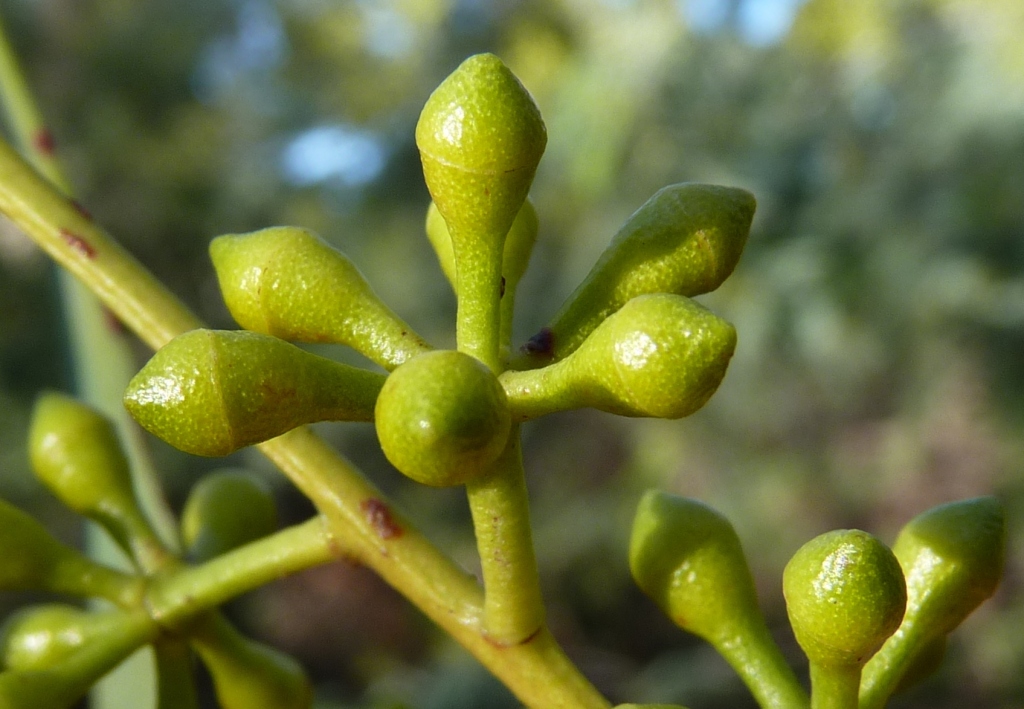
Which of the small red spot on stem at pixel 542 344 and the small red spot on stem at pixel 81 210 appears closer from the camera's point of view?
the small red spot on stem at pixel 542 344

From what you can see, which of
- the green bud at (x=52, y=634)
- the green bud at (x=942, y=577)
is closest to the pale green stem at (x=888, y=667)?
the green bud at (x=942, y=577)

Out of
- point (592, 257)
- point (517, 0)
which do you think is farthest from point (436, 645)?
point (517, 0)

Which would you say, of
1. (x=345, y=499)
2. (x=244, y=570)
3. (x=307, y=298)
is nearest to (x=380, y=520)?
(x=345, y=499)

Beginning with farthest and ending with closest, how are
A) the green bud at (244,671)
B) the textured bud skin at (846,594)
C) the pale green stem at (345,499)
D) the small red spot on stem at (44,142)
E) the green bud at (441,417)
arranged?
1. the small red spot on stem at (44,142)
2. the green bud at (244,671)
3. the pale green stem at (345,499)
4. the textured bud skin at (846,594)
5. the green bud at (441,417)

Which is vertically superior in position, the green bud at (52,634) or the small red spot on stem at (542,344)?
the small red spot on stem at (542,344)

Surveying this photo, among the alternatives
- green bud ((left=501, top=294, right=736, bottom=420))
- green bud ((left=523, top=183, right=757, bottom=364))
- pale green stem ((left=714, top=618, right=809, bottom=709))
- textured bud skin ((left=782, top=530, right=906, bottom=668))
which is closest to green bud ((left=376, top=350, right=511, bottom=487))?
green bud ((left=501, top=294, right=736, bottom=420))

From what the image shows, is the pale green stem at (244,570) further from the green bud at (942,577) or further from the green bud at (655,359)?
the green bud at (942,577)

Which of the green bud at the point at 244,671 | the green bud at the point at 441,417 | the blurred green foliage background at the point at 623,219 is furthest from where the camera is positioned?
the blurred green foliage background at the point at 623,219
